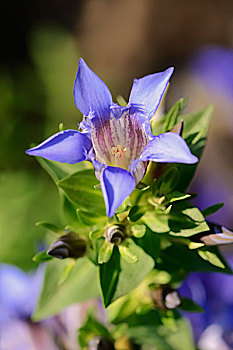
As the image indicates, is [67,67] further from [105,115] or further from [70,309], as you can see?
[105,115]

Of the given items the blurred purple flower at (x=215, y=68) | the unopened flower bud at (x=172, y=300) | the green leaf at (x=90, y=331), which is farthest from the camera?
the blurred purple flower at (x=215, y=68)

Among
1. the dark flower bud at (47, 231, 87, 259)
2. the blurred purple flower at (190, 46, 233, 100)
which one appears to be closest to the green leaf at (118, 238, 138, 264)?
the dark flower bud at (47, 231, 87, 259)

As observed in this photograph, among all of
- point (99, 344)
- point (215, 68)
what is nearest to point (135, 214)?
point (99, 344)

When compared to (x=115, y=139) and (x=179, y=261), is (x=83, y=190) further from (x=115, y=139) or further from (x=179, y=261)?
(x=179, y=261)

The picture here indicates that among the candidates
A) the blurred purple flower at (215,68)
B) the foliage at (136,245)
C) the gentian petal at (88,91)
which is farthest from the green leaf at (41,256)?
the blurred purple flower at (215,68)

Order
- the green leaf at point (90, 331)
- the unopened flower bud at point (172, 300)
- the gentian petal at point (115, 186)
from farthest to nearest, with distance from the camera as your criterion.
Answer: the green leaf at point (90, 331)
the unopened flower bud at point (172, 300)
the gentian petal at point (115, 186)

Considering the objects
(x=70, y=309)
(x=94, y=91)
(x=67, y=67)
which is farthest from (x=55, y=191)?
(x=94, y=91)

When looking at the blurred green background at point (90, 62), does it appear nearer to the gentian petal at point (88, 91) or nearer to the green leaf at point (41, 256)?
the green leaf at point (41, 256)
